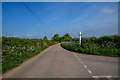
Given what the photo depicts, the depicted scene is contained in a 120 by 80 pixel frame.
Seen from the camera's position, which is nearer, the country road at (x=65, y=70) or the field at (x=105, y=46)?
the country road at (x=65, y=70)

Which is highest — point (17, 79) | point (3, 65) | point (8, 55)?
point (8, 55)

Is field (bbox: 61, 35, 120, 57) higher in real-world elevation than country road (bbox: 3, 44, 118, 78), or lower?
higher

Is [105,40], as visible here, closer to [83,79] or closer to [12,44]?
[83,79]

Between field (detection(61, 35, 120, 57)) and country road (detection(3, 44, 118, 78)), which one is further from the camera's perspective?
field (detection(61, 35, 120, 57))

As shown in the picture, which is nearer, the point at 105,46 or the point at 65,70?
the point at 65,70

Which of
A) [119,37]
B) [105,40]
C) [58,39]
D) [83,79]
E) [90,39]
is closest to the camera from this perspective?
[83,79]

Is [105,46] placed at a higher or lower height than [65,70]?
higher

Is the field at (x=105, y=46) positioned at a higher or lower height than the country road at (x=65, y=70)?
higher

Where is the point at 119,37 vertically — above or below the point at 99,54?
above

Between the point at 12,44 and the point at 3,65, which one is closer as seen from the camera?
the point at 3,65

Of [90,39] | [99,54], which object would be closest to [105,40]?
[90,39]

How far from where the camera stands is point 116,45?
999 centimetres

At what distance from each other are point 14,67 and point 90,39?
39.3 feet

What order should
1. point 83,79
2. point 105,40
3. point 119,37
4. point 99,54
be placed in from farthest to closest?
1. point 105,40
2. point 119,37
3. point 99,54
4. point 83,79
